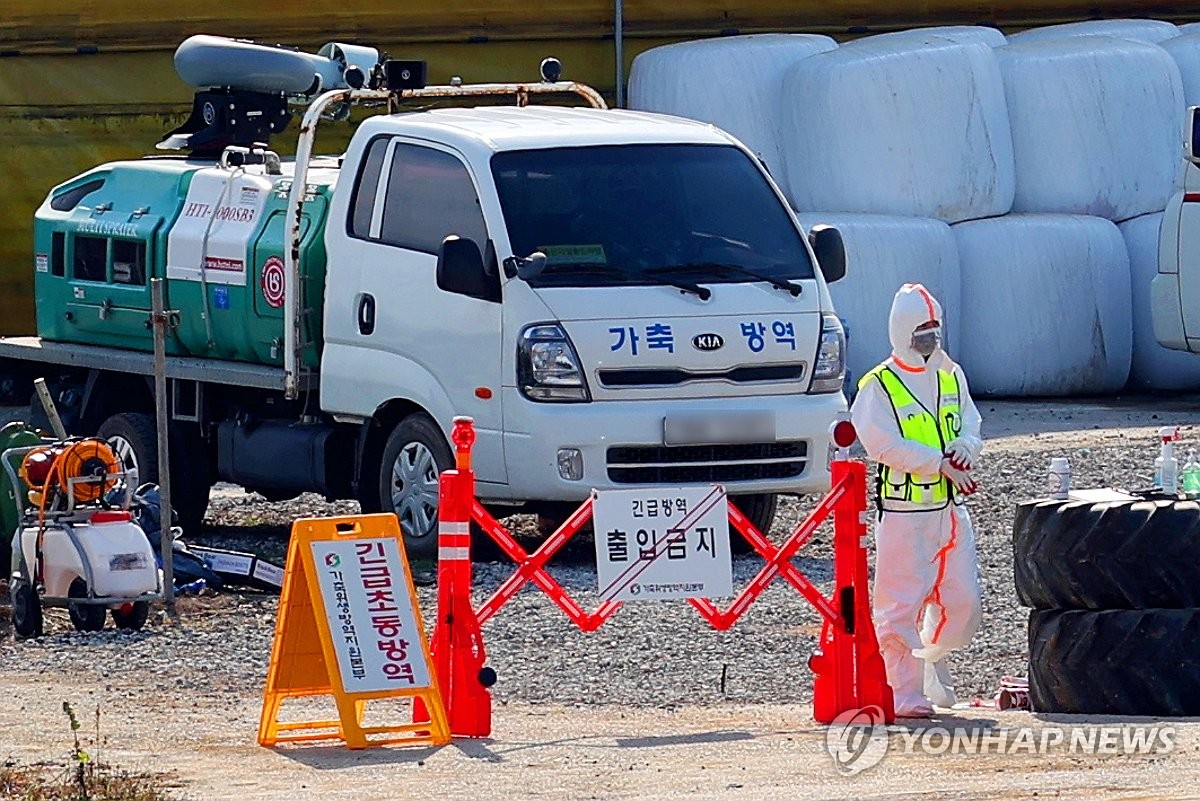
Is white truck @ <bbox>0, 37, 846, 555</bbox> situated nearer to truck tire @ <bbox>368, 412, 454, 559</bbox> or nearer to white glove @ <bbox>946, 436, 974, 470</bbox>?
truck tire @ <bbox>368, 412, 454, 559</bbox>

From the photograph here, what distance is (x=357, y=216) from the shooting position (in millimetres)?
13398

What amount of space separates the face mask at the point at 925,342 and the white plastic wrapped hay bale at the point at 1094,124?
38.4 feet

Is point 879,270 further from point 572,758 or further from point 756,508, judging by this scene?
point 572,758

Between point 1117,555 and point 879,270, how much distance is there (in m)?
10.9

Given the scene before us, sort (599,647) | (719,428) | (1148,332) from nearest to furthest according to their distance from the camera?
(599,647), (719,428), (1148,332)

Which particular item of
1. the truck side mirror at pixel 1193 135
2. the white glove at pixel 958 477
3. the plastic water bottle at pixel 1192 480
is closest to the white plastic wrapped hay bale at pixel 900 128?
the truck side mirror at pixel 1193 135

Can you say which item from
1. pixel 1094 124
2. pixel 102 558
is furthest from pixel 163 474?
pixel 1094 124

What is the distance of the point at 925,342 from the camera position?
927cm

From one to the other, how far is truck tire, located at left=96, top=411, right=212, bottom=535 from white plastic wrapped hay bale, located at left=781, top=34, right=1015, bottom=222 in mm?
7003

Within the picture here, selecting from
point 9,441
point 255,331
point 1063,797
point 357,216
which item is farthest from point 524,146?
point 1063,797

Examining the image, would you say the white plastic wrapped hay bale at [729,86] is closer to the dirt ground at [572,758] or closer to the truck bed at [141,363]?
the truck bed at [141,363]

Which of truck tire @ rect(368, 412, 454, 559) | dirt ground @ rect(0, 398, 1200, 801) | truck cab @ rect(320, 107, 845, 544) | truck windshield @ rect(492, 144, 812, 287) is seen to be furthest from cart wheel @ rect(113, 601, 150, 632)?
truck windshield @ rect(492, 144, 812, 287)

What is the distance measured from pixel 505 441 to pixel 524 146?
1.50 m

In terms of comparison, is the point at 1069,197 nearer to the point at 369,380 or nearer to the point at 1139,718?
the point at 369,380
